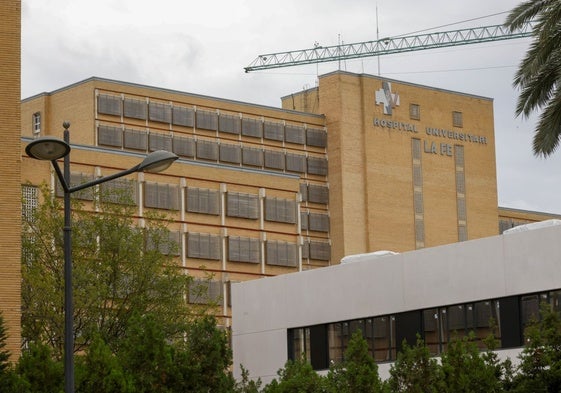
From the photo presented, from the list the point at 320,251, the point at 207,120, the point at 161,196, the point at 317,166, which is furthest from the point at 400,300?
the point at 317,166

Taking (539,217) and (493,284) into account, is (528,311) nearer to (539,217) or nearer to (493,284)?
(493,284)

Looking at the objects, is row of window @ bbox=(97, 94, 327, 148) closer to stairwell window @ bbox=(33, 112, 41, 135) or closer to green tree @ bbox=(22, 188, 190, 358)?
stairwell window @ bbox=(33, 112, 41, 135)

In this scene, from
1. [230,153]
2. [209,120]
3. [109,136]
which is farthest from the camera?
[230,153]

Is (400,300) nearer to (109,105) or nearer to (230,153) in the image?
(109,105)

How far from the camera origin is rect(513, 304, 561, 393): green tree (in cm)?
3756

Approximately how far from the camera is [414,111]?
137 metres

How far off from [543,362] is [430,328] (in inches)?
685

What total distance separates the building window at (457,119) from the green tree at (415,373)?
10233cm

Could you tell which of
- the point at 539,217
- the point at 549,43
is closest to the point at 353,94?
the point at 539,217

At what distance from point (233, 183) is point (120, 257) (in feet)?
170

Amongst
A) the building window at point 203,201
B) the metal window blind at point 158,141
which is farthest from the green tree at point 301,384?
the metal window blind at point 158,141

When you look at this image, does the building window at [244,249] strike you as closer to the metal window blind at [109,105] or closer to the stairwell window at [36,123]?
the metal window blind at [109,105]

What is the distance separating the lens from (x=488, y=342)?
39.2 m

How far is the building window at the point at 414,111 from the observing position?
137 meters
